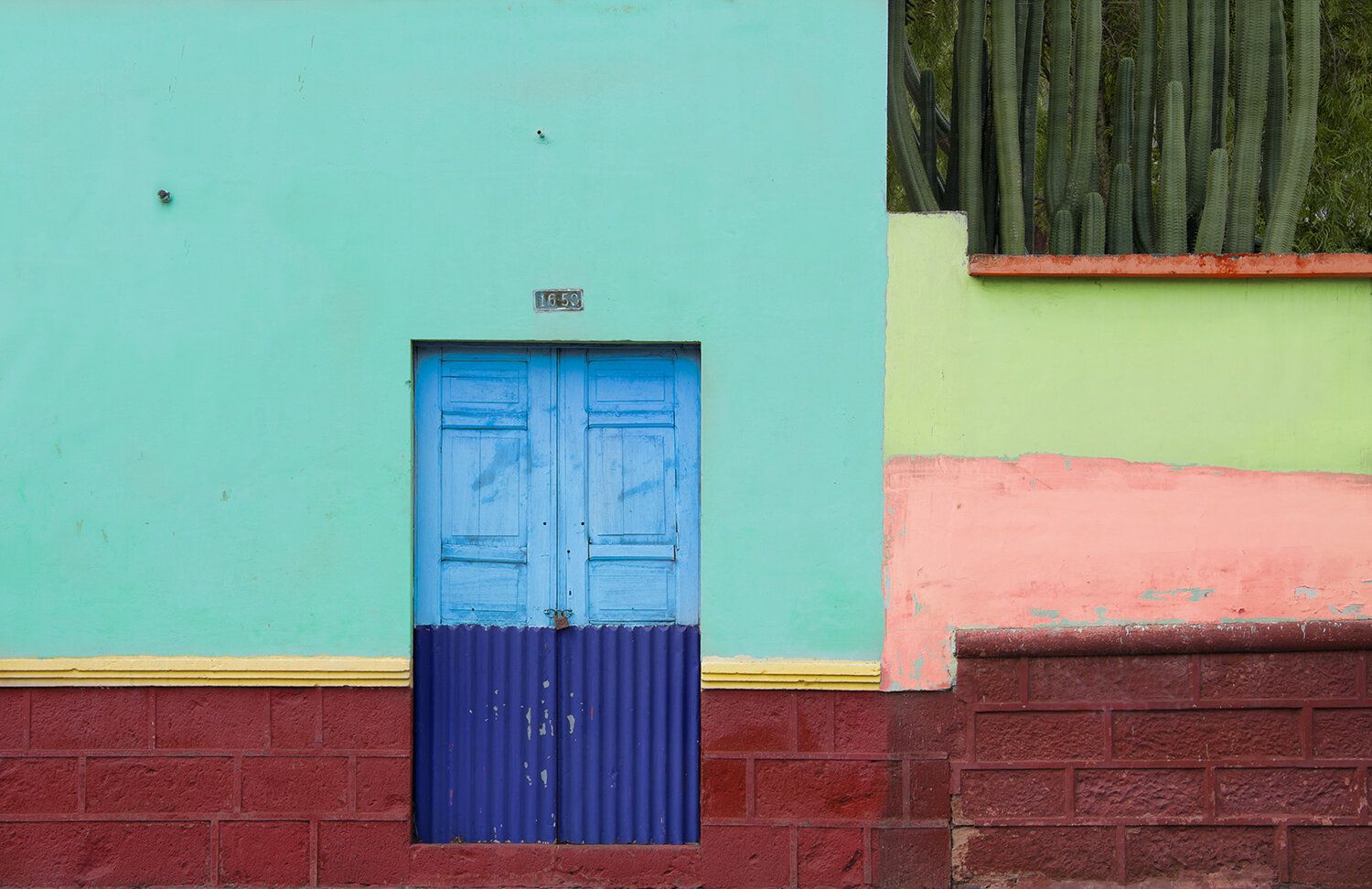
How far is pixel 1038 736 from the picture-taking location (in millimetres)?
4117

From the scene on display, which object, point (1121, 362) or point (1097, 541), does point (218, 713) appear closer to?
point (1097, 541)

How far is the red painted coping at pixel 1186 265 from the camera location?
13.2 feet

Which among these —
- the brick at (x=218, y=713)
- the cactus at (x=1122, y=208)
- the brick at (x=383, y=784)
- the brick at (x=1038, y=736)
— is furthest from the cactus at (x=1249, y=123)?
the brick at (x=218, y=713)

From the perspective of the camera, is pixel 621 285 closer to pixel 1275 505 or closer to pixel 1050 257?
pixel 1050 257

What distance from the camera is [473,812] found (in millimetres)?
4270

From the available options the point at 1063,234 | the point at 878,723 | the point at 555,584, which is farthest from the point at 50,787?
the point at 1063,234

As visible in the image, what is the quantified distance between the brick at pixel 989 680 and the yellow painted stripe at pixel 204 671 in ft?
7.67

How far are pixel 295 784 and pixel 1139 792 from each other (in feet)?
11.6

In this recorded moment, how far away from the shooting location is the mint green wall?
4.11 meters

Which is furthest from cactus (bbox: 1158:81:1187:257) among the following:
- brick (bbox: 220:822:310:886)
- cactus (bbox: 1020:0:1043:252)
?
brick (bbox: 220:822:310:886)

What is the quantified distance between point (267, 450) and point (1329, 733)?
460cm

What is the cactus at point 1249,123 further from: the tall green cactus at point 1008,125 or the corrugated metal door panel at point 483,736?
the corrugated metal door panel at point 483,736

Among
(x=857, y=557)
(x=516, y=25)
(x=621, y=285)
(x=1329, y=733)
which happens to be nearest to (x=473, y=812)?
(x=857, y=557)

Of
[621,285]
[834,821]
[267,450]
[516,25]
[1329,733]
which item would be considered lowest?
[834,821]
